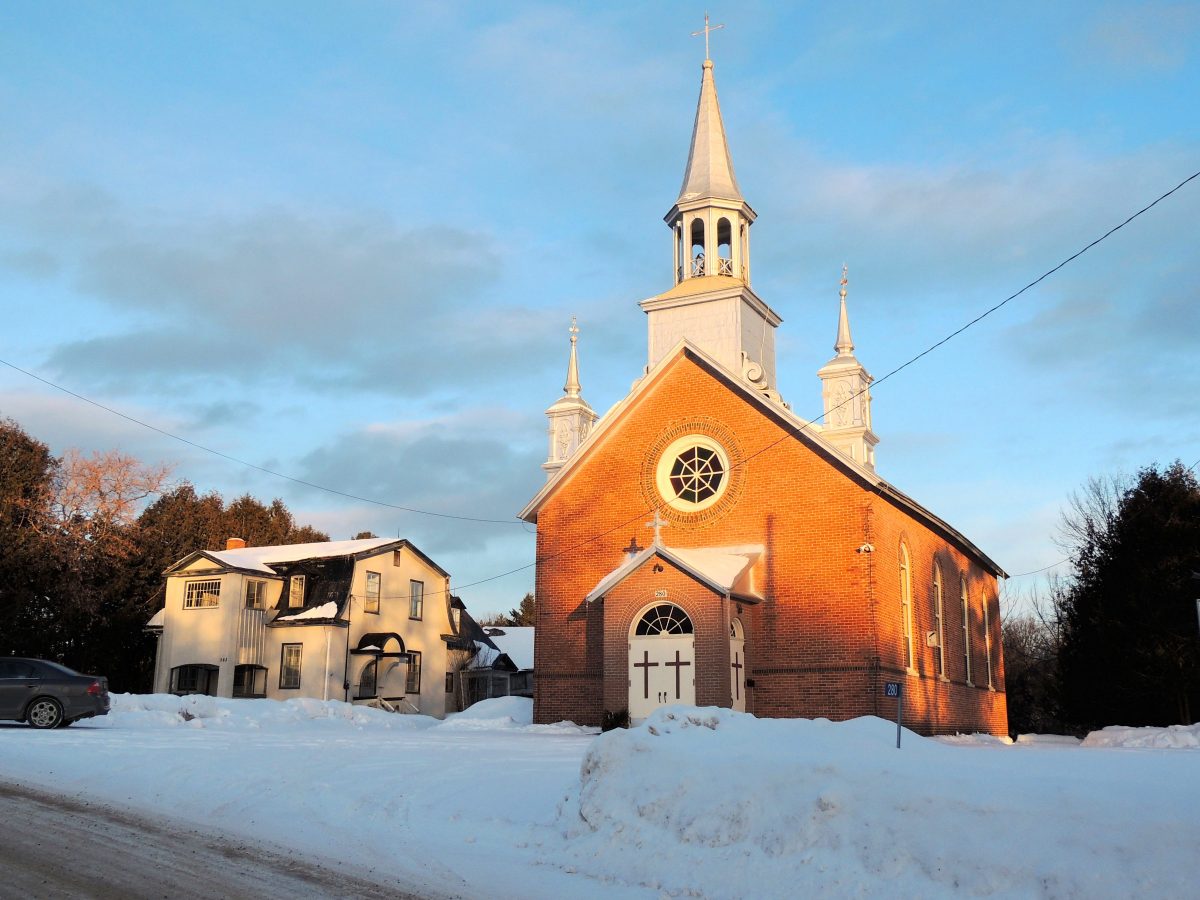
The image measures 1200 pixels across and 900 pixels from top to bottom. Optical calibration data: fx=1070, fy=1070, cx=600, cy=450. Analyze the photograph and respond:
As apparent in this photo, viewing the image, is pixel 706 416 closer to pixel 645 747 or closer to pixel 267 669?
pixel 645 747

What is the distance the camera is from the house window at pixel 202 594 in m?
40.5

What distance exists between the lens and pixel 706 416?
26.8 meters

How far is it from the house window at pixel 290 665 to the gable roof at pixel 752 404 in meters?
16.0

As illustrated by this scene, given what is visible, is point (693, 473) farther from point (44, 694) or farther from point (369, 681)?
point (369, 681)

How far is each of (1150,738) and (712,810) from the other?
61.9ft

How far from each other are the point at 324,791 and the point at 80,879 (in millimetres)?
4335

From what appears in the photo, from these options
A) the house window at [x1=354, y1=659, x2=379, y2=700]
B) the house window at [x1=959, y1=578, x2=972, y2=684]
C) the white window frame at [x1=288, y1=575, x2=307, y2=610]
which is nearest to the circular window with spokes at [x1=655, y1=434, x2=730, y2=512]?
the house window at [x1=959, y1=578, x2=972, y2=684]

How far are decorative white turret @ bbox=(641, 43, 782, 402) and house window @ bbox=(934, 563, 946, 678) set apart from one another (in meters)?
7.16

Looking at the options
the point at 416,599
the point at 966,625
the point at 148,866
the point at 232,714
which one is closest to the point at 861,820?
the point at 148,866

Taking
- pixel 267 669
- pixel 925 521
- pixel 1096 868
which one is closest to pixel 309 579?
pixel 267 669

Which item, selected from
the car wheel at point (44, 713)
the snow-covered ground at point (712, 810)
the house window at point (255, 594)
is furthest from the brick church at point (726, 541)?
the house window at point (255, 594)

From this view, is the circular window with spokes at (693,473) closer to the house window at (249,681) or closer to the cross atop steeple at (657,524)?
the cross atop steeple at (657,524)

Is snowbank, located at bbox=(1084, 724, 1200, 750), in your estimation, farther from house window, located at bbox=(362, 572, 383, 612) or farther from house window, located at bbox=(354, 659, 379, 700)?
house window, located at bbox=(362, 572, 383, 612)

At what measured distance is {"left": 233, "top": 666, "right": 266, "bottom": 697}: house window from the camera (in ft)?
132
